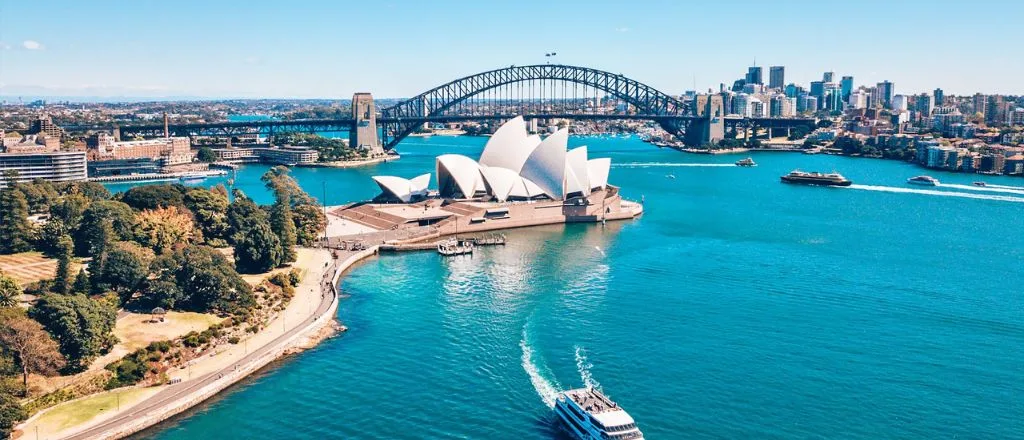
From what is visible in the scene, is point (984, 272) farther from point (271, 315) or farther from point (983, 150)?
point (983, 150)

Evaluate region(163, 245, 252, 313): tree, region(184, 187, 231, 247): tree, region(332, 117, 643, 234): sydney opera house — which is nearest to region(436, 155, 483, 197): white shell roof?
region(332, 117, 643, 234): sydney opera house

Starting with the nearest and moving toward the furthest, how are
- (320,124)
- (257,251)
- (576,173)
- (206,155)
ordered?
1. (257,251)
2. (576,173)
3. (206,155)
4. (320,124)

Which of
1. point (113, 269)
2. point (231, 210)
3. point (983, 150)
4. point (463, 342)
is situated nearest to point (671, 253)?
point (463, 342)

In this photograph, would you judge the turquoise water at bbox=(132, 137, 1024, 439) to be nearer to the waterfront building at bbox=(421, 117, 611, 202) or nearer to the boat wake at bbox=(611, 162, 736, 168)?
the waterfront building at bbox=(421, 117, 611, 202)

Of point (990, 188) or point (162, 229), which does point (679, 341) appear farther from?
point (990, 188)

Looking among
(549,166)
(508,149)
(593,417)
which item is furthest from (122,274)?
(508,149)
